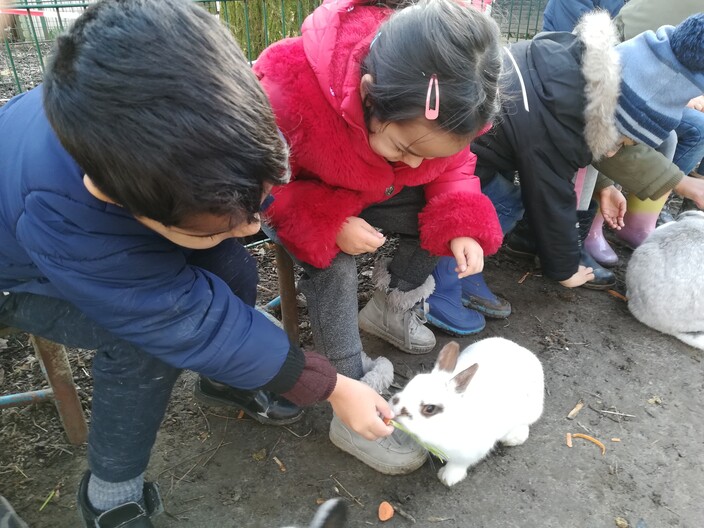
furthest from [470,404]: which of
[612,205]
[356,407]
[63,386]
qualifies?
[612,205]

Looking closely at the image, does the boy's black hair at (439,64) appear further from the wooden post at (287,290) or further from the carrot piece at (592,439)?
the carrot piece at (592,439)

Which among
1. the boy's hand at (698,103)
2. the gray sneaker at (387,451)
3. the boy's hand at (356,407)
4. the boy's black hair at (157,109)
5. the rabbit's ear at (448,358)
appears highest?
the boy's black hair at (157,109)

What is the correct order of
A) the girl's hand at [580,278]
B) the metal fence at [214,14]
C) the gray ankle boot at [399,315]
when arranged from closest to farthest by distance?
the metal fence at [214,14] < the gray ankle boot at [399,315] < the girl's hand at [580,278]

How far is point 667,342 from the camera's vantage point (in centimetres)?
210

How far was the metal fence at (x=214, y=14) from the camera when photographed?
1724mm

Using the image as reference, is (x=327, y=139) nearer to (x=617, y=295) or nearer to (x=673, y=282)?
(x=673, y=282)

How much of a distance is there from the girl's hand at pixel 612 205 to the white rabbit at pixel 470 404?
114cm

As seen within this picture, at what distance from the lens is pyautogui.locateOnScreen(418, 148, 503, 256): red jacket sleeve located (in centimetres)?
162

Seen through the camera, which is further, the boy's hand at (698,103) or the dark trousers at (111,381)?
the boy's hand at (698,103)

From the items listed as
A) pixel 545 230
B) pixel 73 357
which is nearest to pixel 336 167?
pixel 545 230

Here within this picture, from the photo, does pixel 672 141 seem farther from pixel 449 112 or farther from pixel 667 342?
pixel 449 112

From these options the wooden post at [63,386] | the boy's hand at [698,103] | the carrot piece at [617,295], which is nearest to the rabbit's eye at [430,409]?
the wooden post at [63,386]

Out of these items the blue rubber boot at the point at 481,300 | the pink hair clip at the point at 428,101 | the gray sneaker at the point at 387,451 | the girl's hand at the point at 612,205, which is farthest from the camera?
the girl's hand at the point at 612,205

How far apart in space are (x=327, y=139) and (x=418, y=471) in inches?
37.3
